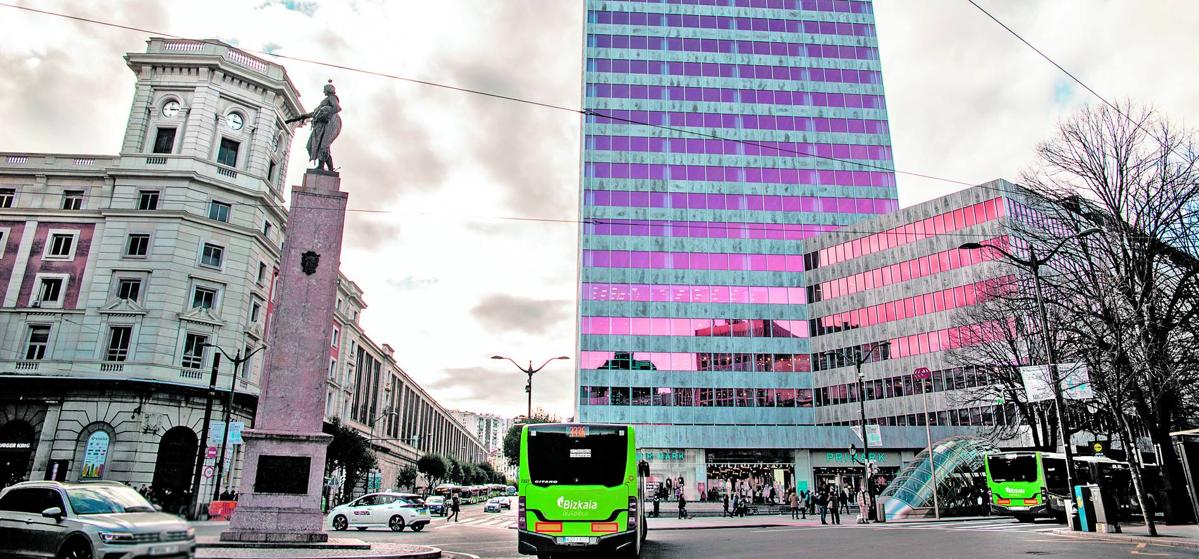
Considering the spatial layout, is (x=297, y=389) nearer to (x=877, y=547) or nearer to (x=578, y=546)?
(x=578, y=546)

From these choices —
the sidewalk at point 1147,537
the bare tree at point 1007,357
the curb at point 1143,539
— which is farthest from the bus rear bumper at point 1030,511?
the curb at point 1143,539

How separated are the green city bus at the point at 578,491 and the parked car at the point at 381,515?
16155 millimetres

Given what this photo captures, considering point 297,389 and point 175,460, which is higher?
point 297,389

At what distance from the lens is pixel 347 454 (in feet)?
172

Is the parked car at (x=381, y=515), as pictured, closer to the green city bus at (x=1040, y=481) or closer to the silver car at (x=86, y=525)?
the silver car at (x=86, y=525)

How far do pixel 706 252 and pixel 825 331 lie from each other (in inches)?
531

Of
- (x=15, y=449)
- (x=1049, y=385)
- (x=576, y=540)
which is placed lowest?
(x=576, y=540)

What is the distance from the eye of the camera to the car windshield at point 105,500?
712 centimetres

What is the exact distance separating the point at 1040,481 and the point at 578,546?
1114 inches

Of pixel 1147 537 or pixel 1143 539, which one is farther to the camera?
pixel 1147 537

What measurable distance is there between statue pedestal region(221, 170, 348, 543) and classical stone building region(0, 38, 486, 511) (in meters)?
20.7

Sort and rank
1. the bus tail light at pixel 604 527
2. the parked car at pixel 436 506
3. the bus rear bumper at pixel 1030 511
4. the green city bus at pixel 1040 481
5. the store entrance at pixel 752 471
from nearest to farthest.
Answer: the bus tail light at pixel 604 527
the green city bus at pixel 1040 481
the bus rear bumper at pixel 1030 511
the parked car at pixel 436 506
the store entrance at pixel 752 471

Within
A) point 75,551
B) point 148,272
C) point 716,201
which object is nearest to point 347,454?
point 148,272

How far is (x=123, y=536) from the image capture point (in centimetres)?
654
